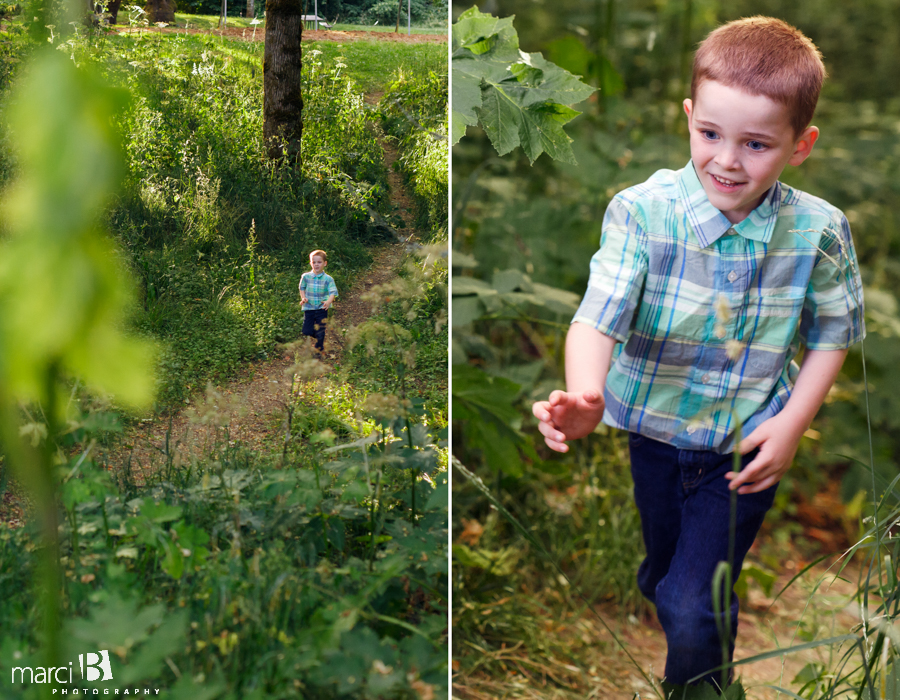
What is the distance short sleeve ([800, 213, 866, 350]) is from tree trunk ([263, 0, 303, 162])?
36.9 inches

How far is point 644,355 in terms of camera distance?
4.51ft

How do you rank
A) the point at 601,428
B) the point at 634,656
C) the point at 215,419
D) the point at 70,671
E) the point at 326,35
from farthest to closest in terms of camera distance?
1. the point at 601,428
2. the point at 634,656
3. the point at 326,35
4. the point at 215,419
5. the point at 70,671

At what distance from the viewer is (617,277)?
4.17 feet

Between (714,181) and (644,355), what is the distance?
0.34 metres

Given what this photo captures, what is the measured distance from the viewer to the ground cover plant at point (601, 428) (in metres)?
1.84

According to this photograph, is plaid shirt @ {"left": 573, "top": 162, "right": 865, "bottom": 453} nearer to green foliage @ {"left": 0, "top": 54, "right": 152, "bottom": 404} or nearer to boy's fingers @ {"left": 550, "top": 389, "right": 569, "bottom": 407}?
boy's fingers @ {"left": 550, "top": 389, "right": 569, "bottom": 407}

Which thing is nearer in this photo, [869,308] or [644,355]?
[644,355]

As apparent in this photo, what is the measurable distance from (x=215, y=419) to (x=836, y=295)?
108cm

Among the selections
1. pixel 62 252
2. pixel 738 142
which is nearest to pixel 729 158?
pixel 738 142

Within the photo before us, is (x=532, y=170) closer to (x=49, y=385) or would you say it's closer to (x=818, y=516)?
(x=818, y=516)

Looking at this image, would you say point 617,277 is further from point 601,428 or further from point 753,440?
point 601,428

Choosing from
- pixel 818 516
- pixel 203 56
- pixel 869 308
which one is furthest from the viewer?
pixel 818 516

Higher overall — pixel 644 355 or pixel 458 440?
pixel 644 355

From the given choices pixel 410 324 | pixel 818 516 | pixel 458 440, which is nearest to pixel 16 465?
pixel 410 324
